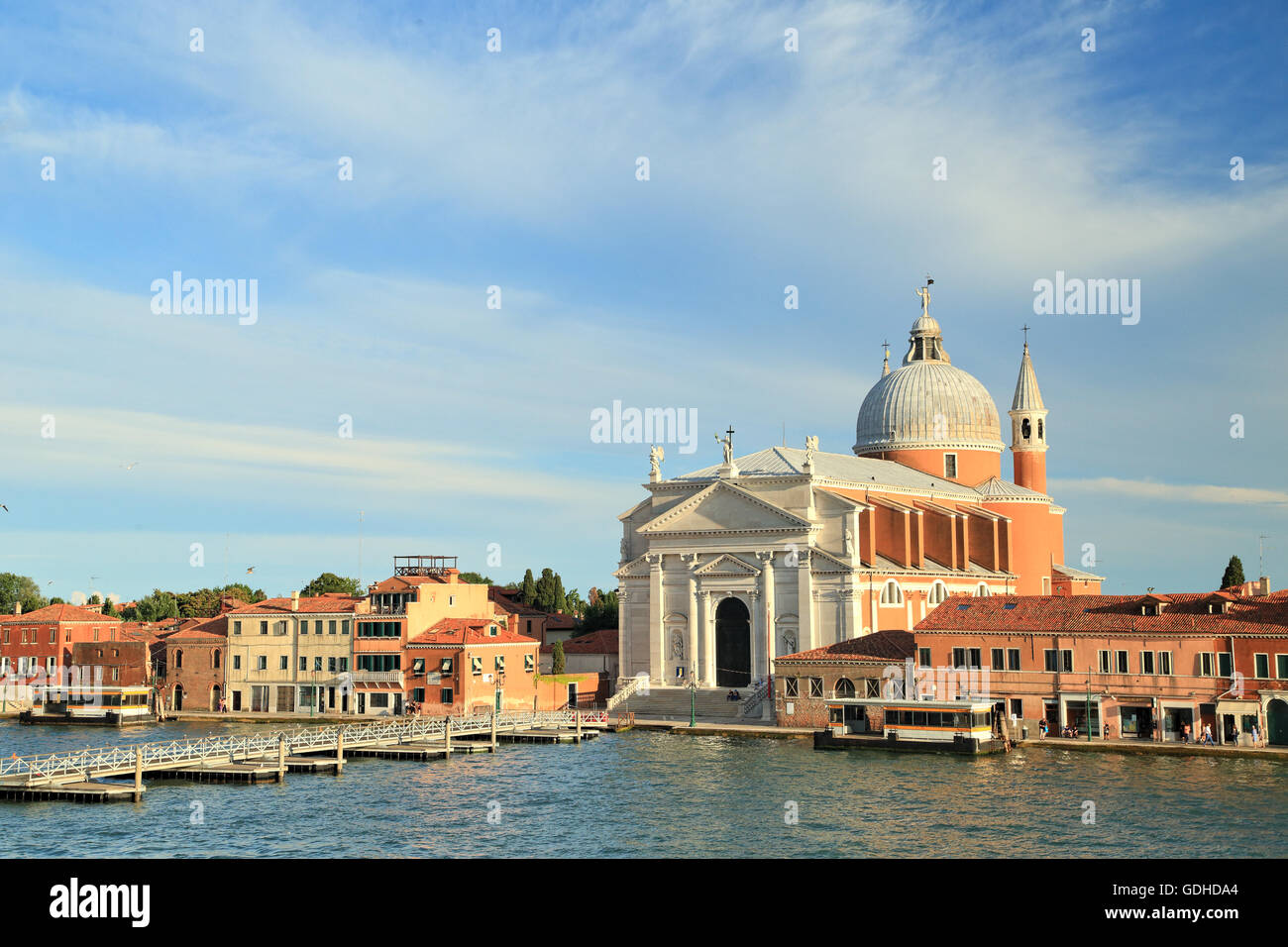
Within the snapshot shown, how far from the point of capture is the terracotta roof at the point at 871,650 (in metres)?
58.8

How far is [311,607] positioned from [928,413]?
41.0 metres

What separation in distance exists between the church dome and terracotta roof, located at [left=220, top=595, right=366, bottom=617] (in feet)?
120

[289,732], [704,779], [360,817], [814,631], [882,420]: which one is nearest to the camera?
[360,817]

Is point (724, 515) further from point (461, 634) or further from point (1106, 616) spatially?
point (1106, 616)

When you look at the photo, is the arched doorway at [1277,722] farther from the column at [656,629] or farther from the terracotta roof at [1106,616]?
the column at [656,629]

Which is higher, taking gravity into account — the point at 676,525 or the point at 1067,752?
the point at 676,525

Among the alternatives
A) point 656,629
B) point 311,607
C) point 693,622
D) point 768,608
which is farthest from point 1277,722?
point 311,607

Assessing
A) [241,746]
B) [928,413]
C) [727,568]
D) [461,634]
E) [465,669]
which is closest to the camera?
[241,746]

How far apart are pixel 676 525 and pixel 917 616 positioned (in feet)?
45.2

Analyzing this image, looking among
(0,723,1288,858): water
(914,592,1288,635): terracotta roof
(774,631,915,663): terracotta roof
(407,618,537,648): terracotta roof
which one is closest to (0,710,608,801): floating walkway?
(0,723,1288,858): water

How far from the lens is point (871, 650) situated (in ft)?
196
